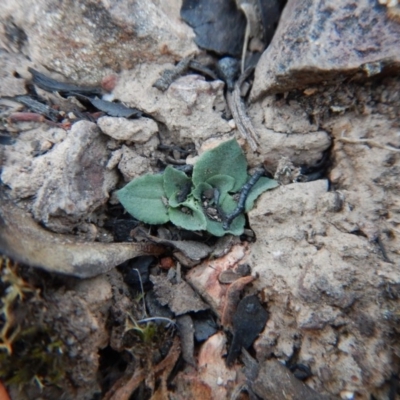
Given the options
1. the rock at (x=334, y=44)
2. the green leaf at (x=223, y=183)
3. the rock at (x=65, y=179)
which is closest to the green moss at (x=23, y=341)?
the rock at (x=65, y=179)

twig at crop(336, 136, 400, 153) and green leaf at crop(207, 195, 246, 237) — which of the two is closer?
twig at crop(336, 136, 400, 153)

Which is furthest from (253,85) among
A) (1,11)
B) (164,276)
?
(1,11)

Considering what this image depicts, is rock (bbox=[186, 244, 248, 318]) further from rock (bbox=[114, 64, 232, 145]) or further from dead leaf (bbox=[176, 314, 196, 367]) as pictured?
rock (bbox=[114, 64, 232, 145])

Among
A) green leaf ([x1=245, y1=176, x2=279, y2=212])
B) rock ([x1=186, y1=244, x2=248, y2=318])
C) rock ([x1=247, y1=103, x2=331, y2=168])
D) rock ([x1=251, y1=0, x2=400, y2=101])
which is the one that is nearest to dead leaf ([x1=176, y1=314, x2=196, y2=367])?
rock ([x1=186, y1=244, x2=248, y2=318])

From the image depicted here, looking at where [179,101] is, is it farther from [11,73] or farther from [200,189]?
[11,73]

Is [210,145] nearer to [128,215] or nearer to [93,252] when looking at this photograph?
[128,215]
